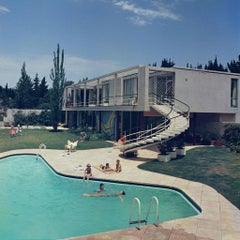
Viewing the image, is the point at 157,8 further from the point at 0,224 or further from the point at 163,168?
the point at 0,224

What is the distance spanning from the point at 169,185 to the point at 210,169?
426 centimetres

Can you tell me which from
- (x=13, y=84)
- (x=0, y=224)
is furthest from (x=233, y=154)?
(x=13, y=84)

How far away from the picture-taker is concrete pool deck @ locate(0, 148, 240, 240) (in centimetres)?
878

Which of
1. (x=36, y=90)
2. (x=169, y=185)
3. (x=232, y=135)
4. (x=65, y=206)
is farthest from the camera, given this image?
(x=36, y=90)

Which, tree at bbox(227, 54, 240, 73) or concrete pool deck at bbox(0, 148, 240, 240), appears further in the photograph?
tree at bbox(227, 54, 240, 73)

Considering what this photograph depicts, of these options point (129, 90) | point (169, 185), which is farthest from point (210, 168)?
point (129, 90)

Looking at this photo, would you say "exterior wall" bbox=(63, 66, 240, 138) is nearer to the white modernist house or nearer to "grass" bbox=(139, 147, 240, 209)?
the white modernist house

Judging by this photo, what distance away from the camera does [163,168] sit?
60.4 feet

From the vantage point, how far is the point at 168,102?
2659 centimetres

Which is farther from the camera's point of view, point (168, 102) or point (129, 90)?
point (129, 90)

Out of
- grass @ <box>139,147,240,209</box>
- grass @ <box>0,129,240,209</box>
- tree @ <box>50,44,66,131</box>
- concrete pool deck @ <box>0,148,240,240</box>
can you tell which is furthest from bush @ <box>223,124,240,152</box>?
tree @ <box>50,44,66,131</box>

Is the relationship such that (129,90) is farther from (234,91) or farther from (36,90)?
(36,90)

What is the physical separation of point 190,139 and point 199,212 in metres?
17.5

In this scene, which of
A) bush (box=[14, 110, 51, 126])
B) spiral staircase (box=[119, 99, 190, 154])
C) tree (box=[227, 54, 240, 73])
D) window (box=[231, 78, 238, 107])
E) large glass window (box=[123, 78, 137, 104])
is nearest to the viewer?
spiral staircase (box=[119, 99, 190, 154])
